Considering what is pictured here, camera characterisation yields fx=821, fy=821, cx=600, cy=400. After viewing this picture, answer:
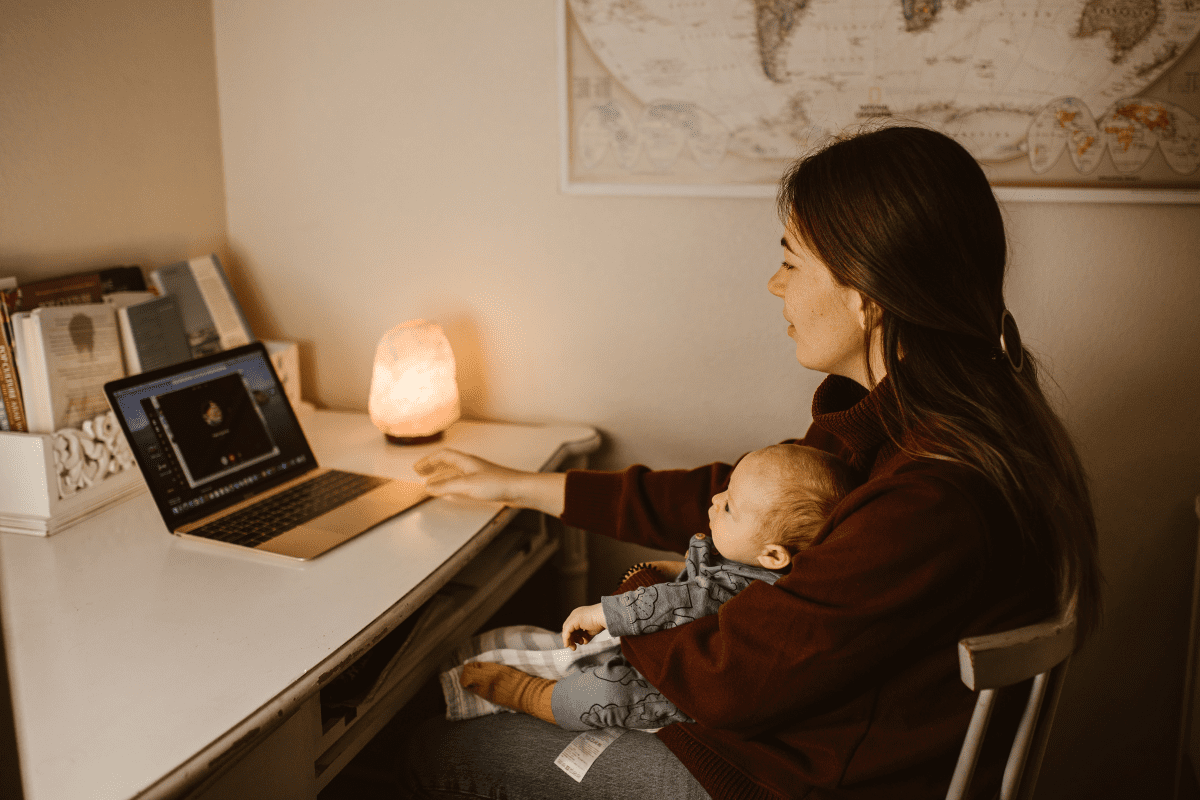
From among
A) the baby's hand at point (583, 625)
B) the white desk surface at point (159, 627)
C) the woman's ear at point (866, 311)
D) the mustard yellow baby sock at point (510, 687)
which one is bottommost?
the mustard yellow baby sock at point (510, 687)

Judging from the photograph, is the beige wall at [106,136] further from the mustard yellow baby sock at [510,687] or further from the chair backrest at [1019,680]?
the chair backrest at [1019,680]

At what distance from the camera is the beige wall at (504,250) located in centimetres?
147

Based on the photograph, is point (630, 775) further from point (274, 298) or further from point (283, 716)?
point (274, 298)

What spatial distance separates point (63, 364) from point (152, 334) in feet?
0.69

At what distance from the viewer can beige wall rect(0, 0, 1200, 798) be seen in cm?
147

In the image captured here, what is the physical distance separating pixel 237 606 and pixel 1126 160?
1.57m

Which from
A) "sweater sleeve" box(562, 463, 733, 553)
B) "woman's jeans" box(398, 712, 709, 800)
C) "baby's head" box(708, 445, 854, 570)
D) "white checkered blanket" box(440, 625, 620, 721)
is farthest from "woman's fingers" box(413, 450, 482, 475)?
"baby's head" box(708, 445, 854, 570)

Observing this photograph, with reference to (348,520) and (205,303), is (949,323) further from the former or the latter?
(205,303)

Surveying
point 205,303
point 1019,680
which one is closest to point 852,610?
point 1019,680

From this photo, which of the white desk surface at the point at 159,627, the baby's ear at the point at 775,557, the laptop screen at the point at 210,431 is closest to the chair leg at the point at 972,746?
the baby's ear at the point at 775,557

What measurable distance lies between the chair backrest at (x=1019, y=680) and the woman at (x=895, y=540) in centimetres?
4

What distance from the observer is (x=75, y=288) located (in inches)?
56.4

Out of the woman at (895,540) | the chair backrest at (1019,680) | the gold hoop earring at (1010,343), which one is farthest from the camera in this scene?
the gold hoop earring at (1010,343)

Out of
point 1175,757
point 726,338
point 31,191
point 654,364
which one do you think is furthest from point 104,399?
point 1175,757
